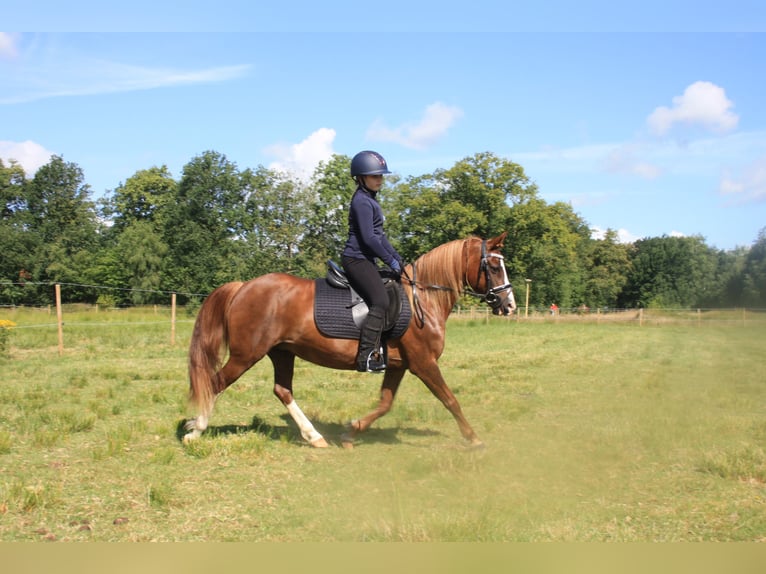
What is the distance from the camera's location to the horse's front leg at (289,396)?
739cm

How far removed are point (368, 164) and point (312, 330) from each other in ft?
7.04

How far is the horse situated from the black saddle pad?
8cm

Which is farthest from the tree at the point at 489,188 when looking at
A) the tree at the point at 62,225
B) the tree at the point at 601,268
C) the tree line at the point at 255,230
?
the tree at the point at 62,225

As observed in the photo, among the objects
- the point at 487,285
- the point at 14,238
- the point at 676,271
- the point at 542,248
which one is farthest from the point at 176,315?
the point at 676,271

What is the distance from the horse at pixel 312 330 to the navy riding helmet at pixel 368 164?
1.38 metres

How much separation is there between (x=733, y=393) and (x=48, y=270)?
59692mm

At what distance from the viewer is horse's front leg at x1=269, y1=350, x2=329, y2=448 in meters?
7.39

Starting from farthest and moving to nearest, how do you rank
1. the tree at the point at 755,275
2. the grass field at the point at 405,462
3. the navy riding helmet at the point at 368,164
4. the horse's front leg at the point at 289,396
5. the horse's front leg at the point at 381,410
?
the horse's front leg at the point at 381,410 → the horse's front leg at the point at 289,396 → the navy riding helmet at the point at 368,164 → the tree at the point at 755,275 → the grass field at the point at 405,462

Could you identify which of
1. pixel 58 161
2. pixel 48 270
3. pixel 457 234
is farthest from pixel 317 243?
pixel 58 161

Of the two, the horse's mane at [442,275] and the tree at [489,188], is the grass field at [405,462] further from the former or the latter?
the tree at [489,188]

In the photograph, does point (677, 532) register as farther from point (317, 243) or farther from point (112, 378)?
point (317, 243)

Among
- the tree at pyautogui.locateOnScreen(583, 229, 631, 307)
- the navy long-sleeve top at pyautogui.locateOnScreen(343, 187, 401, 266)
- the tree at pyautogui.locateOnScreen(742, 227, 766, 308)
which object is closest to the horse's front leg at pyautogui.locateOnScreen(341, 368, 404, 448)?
the navy long-sleeve top at pyautogui.locateOnScreen(343, 187, 401, 266)

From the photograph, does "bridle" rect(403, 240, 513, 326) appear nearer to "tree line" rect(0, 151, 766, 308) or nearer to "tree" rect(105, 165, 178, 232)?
"tree line" rect(0, 151, 766, 308)

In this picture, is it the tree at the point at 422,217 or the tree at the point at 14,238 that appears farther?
the tree at the point at 14,238
